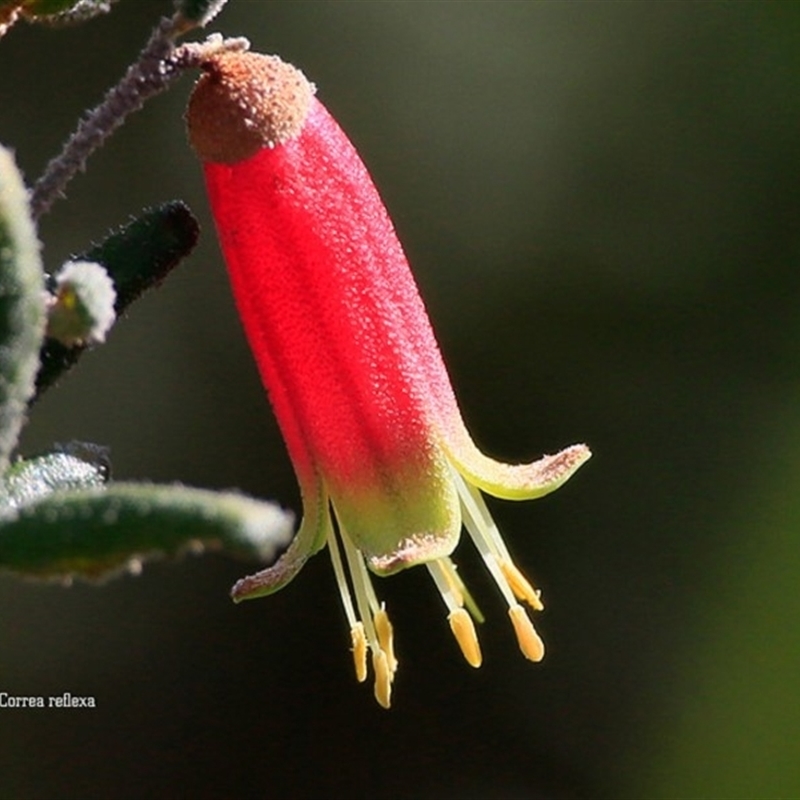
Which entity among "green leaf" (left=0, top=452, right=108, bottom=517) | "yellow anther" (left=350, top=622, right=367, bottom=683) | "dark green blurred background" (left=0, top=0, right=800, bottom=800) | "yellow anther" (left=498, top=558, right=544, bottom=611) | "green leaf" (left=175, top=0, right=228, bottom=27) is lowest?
"dark green blurred background" (left=0, top=0, right=800, bottom=800)

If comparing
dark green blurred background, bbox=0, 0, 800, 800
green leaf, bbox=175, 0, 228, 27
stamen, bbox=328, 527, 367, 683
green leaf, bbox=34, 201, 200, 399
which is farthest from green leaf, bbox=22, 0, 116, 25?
dark green blurred background, bbox=0, 0, 800, 800

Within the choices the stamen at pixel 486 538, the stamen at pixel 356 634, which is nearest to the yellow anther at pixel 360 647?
the stamen at pixel 356 634

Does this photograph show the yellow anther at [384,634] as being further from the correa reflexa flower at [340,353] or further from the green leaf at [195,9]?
the green leaf at [195,9]

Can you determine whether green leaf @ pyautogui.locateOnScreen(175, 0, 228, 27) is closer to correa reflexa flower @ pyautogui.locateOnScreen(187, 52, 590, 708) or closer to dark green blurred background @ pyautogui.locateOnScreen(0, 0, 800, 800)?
correa reflexa flower @ pyautogui.locateOnScreen(187, 52, 590, 708)

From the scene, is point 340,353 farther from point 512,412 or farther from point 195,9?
point 512,412

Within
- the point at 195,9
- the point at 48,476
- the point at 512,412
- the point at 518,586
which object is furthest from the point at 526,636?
the point at 512,412

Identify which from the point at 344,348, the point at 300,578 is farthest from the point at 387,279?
the point at 300,578

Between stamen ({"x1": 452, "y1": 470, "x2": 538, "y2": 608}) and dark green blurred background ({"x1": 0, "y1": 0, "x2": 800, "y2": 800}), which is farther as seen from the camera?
dark green blurred background ({"x1": 0, "y1": 0, "x2": 800, "y2": 800})
